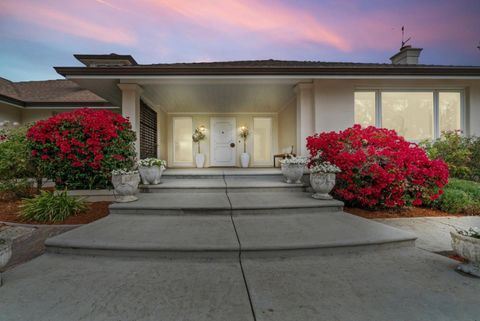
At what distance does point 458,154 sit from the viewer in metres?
5.10

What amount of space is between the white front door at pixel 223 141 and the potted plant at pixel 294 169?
14.3ft

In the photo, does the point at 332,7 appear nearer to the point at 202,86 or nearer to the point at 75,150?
the point at 202,86

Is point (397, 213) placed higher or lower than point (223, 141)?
lower

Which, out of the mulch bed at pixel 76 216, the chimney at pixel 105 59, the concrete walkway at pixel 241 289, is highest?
the chimney at pixel 105 59

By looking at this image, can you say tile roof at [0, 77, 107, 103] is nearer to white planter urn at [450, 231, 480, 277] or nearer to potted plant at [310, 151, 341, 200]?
potted plant at [310, 151, 341, 200]

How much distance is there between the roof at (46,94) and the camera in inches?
328

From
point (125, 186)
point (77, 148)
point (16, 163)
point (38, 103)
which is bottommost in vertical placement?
point (125, 186)

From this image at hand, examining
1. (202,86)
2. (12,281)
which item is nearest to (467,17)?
(202,86)

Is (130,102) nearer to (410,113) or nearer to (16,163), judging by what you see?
(16,163)

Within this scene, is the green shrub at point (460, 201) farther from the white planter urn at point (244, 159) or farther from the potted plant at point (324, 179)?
the white planter urn at point (244, 159)

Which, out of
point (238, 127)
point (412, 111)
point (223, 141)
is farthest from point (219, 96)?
point (412, 111)

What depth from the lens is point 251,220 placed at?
122 inches

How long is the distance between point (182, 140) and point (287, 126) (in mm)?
4408

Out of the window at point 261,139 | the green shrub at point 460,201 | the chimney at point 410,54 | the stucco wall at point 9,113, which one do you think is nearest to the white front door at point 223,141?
the window at point 261,139
